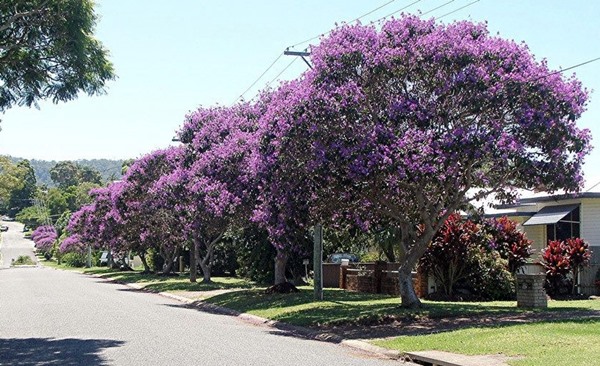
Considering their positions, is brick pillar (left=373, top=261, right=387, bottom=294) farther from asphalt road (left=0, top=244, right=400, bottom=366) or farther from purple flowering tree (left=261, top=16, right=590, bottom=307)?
purple flowering tree (left=261, top=16, right=590, bottom=307)

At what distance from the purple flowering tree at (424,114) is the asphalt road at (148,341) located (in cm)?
470

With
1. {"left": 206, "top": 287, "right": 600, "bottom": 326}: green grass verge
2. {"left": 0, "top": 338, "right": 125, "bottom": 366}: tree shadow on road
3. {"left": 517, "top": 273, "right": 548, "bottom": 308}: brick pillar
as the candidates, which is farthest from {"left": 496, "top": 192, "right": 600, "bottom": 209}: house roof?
{"left": 0, "top": 338, "right": 125, "bottom": 366}: tree shadow on road

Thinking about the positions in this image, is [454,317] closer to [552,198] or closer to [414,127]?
[414,127]

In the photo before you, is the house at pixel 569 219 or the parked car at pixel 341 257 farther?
the parked car at pixel 341 257

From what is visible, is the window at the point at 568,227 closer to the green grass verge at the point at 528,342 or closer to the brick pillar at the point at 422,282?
the brick pillar at the point at 422,282

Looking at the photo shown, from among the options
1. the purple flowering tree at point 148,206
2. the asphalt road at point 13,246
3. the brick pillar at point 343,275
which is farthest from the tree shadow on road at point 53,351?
the asphalt road at point 13,246

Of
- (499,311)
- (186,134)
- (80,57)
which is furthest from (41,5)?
(186,134)

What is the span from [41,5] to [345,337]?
975 centimetres

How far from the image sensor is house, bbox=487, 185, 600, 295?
26109 mm

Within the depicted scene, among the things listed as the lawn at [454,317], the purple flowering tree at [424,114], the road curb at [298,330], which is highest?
the purple flowering tree at [424,114]

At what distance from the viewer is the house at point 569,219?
26109 mm

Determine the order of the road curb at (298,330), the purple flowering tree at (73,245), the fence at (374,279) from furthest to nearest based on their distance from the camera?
the purple flowering tree at (73,245)
the fence at (374,279)
the road curb at (298,330)

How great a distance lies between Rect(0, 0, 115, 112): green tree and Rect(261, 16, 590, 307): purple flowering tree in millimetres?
5160

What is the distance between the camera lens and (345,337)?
17.4 metres
